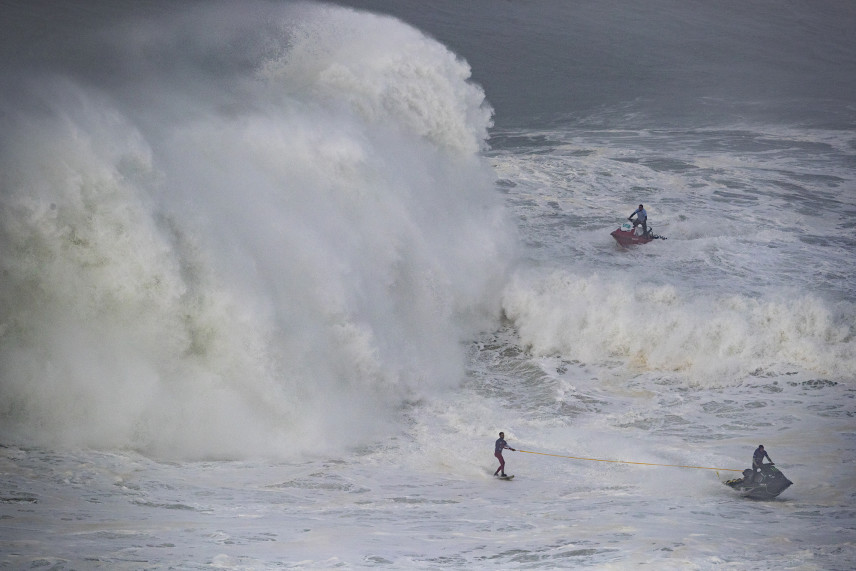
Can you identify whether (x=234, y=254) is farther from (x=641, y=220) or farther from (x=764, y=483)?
(x=641, y=220)

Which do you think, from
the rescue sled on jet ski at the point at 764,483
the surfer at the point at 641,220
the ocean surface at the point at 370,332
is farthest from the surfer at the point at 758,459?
the surfer at the point at 641,220

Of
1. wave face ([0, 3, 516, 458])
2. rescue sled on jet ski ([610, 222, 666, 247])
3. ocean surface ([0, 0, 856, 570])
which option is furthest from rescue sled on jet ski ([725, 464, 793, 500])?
rescue sled on jet ski ([610, 222, 666, 247])

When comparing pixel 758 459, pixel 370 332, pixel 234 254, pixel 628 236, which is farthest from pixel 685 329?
pixel 234 254

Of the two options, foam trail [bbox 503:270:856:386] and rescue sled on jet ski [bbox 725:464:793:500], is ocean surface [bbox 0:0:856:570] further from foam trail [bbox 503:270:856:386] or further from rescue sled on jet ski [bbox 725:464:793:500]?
rescue sled on jet ski [bbox 725:464:793:500]

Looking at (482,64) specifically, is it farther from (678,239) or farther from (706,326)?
(706,326)

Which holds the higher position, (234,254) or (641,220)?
(641,220)

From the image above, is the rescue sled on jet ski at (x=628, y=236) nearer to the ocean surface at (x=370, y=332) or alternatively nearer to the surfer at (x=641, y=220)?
the surfer at (x=641, y=220)
